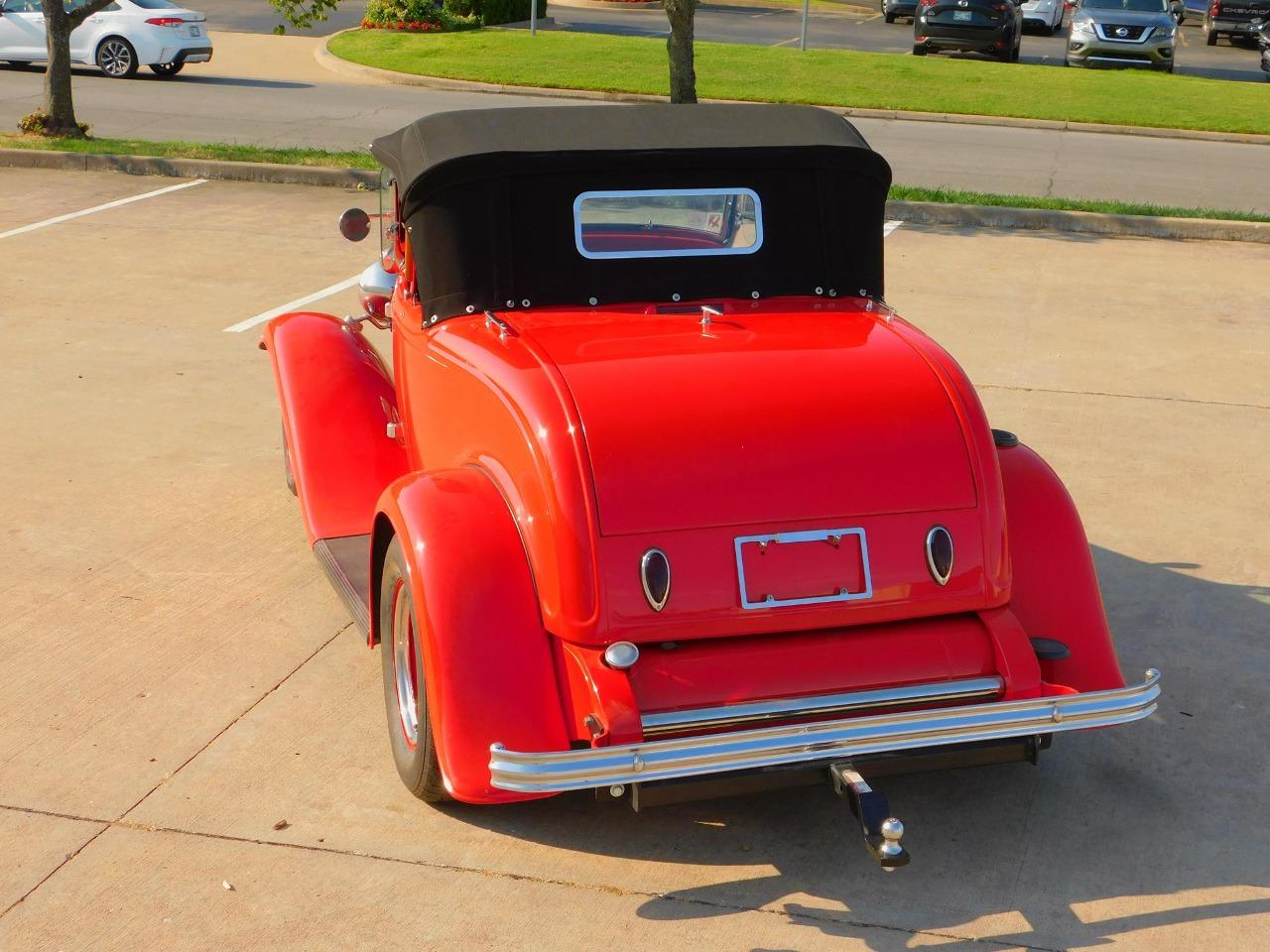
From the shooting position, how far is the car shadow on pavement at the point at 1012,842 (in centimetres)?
402

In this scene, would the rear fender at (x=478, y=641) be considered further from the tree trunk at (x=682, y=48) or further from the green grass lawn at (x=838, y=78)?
the green grass lawn at (x=838, y=78)

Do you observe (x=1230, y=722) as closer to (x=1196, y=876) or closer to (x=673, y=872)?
(x=1196, y=876)

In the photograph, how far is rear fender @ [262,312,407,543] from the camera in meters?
5.85

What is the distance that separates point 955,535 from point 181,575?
129 inches

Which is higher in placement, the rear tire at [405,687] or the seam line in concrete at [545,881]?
the rear tire at [405,687]

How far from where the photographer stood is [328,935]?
152 inches

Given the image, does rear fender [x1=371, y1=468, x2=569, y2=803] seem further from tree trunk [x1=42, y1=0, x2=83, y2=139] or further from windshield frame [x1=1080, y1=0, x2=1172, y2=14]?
windshield frame [x1=1080, y1=0, x2=1172, y2=14]

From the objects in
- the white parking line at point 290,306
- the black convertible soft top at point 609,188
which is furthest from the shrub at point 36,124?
the black convertible soft top at point 609,188

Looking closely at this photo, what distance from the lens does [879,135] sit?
19.4m

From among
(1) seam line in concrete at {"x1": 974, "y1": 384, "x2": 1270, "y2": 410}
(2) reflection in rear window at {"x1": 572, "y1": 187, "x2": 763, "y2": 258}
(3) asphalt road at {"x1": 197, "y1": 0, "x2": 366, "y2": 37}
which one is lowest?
(1) seam line in concrete at {"x1": 974, "y1": 384, "x2": 1270, "y2": 410}

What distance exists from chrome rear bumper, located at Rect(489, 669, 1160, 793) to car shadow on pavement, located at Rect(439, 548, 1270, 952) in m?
0.46

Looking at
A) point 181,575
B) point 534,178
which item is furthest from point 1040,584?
point 181,575

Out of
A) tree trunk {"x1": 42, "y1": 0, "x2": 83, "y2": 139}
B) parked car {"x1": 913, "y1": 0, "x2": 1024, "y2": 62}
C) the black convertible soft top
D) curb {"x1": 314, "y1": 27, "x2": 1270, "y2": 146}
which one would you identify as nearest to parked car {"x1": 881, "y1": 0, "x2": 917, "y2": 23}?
parked car {"x1": 913, "y1": 0, "x2": 1024, "y2": 62}

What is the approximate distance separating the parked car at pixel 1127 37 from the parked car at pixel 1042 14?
8.49 meters
